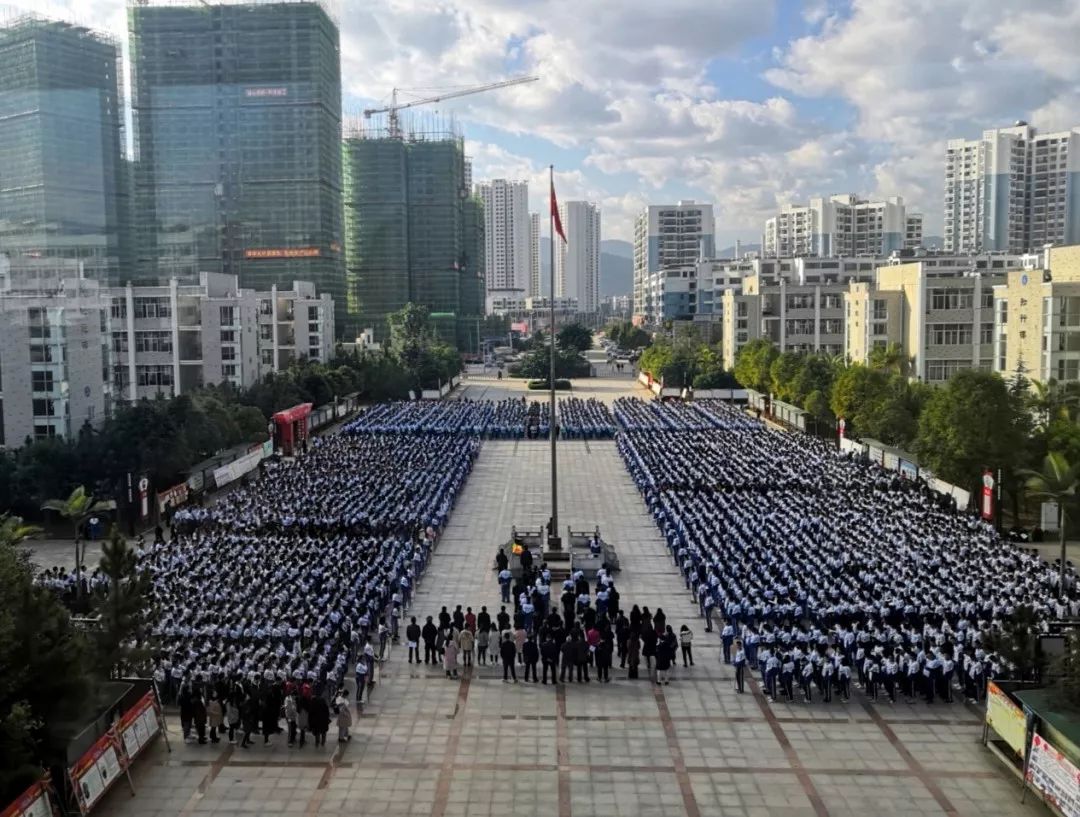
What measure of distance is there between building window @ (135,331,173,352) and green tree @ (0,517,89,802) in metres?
36.0

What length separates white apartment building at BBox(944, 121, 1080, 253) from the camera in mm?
113125

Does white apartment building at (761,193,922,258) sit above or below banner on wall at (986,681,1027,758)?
above

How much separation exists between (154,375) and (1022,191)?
107 m

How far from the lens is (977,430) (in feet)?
78.8

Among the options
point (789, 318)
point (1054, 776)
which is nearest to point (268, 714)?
point (1054, 776)

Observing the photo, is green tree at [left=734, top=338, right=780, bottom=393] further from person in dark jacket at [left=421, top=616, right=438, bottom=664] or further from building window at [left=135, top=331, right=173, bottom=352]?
person in dark jacket at [left=421, top=616, right=438, bottom=664]

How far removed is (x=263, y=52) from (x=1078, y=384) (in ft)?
210

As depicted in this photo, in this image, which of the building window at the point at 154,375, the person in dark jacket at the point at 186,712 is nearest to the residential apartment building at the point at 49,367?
the building window at the point at 154,375

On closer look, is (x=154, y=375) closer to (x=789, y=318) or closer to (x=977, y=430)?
(x=977, y=430)

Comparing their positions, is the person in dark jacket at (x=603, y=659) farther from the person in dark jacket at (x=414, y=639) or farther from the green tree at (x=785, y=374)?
the green tree at (x=785, y=374)

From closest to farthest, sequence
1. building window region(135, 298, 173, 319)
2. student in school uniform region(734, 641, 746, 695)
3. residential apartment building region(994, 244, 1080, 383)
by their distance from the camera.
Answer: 1. student in school uniform region(734, 641, 746, 695)
2. residential apartment building region(994, 244, 1080, 383)
3. building window region(135, 298, 173, 319)

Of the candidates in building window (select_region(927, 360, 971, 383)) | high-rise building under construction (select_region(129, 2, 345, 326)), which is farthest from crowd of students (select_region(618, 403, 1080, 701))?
high-rise building under construction (select_region(129, 2, 345, 326))

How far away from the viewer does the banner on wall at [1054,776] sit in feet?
31.7

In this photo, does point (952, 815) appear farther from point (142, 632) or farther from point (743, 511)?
point (743, 511)
